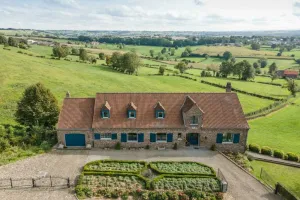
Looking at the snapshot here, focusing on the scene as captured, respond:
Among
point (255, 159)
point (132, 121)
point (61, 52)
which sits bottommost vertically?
point (255, 159)

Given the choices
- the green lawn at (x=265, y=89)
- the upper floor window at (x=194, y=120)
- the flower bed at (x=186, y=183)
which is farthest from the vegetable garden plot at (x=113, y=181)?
the green lawn at (x=265, y=89)

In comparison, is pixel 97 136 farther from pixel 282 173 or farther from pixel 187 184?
pixel 282 173

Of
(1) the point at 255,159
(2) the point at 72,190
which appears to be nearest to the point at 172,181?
(2) the point at 72,190

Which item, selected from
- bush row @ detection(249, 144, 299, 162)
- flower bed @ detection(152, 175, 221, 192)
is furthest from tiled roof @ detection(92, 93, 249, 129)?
flower bed @ detection(152, 175, 221, 192)

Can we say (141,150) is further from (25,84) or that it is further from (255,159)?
(25,84)

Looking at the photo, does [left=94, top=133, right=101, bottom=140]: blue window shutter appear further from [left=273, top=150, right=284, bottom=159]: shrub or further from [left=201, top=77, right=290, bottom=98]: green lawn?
[left=201, top=77, right=290, bottom=98]: green lawn

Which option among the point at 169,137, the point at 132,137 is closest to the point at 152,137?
the point at 169,137
